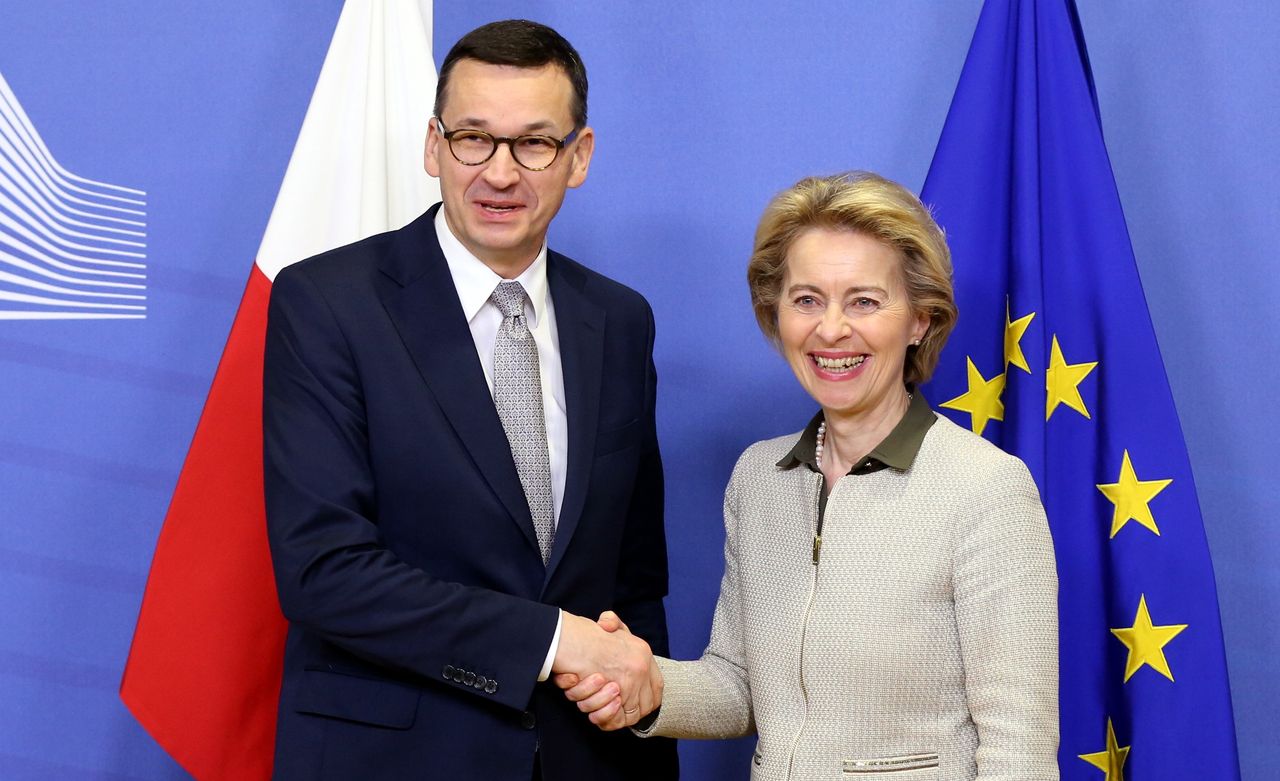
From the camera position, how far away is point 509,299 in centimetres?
197

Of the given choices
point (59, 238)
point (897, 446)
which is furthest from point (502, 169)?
point (59, 238)

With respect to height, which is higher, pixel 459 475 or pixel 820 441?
pixel 820 441

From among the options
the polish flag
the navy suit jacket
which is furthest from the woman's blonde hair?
the polish flag

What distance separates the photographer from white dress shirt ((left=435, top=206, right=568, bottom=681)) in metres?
1.94

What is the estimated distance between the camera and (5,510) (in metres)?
2.54

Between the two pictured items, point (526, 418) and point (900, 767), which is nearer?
point (900, 767)

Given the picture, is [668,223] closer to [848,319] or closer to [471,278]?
[471,278]

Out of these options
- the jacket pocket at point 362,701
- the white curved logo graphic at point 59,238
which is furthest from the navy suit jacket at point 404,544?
the white curved logo graphic at point 59,238

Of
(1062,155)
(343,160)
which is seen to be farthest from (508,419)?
(1062,155)

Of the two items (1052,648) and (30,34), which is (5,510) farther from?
(1052,648)

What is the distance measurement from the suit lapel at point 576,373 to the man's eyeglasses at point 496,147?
0.21m

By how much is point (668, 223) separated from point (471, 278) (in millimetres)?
868

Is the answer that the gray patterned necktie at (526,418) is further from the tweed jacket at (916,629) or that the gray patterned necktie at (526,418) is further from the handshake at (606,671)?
the tweed jacket at (916,629)

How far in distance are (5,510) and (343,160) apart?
0.93m
